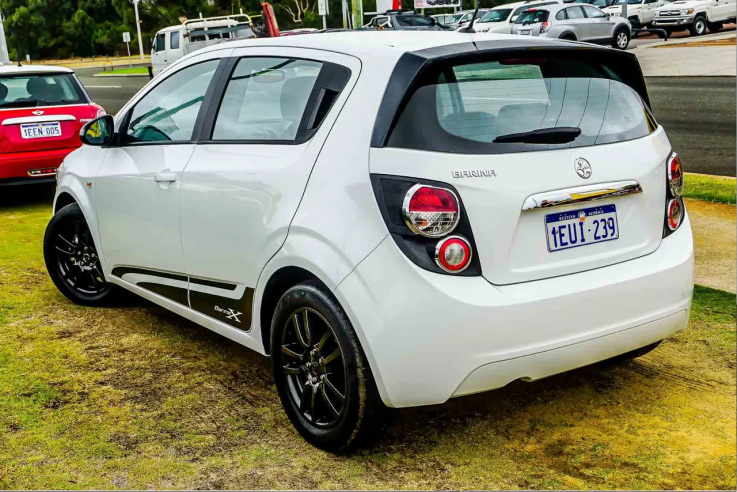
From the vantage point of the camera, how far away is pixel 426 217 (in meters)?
3.08

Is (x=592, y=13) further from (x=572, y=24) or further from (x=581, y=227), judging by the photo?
(x=581, y=227)

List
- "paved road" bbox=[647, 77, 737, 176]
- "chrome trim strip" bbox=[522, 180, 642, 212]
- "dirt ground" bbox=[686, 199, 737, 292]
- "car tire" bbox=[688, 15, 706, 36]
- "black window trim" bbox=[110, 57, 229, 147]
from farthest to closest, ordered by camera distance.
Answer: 1. "car tire" bbox=[688, 15, 706, 36]
2. "paved road" bbox=[647, 77, 737, 176]
3. "dirt ground" bbox=[686, 199, 737, 292]
4. "black window trim" bbox=[110, 57, 229, 147]
5. "chrome trim strip" bbox=[522, 180, 642, 212]

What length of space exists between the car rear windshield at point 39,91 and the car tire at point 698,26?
1162 inches

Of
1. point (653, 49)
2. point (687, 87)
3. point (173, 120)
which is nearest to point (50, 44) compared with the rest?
point (653, 49)

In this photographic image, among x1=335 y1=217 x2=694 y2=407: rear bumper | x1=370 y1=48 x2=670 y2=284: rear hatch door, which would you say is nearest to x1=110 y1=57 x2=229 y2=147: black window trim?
x1=370 y1=48 x2=670 y2=284: rear hatch door

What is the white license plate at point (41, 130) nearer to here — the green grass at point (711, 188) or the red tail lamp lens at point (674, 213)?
the green grass at point (711, 188)

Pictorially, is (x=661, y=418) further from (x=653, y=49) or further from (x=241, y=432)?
(x=653, y=49)

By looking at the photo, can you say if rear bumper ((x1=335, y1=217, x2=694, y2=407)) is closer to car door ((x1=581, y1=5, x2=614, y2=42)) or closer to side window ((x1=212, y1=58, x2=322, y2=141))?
side window ((x1=212, y1=58, x2=322, y2=141))

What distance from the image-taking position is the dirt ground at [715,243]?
5.68 m

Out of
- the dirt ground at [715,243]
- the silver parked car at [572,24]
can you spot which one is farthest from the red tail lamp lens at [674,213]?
the silver parked car at [572,24]

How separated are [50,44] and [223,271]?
254 ft

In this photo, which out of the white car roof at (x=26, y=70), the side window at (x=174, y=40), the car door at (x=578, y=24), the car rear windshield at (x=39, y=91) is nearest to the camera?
the car rear windshield at (x=39, y=91)

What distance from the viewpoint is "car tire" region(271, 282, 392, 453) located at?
3.27 m

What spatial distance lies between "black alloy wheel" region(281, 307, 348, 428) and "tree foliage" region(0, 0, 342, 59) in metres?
65.1
